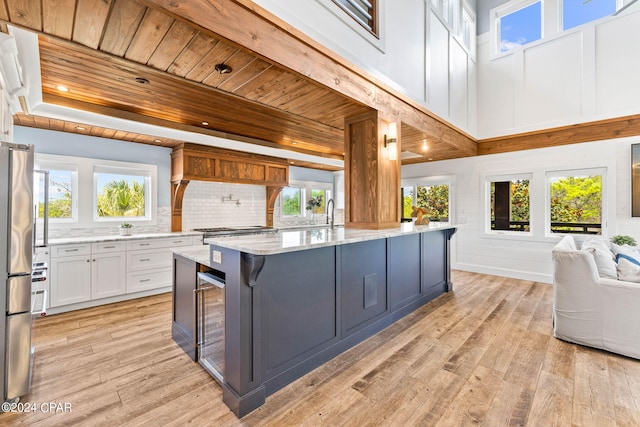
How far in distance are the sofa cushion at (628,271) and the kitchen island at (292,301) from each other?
205 cm

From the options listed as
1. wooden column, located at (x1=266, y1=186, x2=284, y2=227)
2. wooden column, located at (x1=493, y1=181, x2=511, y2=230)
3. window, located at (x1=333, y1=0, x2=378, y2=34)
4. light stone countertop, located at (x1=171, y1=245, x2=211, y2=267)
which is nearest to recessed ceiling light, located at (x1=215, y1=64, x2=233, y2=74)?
window, located at (x1=333, y1=0, x2=378, y2=34)

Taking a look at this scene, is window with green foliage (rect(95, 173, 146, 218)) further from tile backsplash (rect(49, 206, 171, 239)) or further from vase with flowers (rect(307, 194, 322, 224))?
vase with flowers (rect(307, 194, 322, 224))

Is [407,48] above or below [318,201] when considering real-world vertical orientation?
above

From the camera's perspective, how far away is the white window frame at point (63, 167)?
151 inches

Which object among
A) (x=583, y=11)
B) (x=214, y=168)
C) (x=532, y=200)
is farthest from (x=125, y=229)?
(x=583, y=11)

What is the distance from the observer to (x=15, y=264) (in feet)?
6.18

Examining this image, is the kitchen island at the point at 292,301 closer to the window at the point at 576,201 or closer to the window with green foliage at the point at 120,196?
the window with green foliage at the point at 120,196

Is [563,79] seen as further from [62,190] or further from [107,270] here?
[62,190]

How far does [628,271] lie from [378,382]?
258 centimetres

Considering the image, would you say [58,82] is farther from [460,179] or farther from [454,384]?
[460,179]

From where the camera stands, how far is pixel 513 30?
18.2 ft

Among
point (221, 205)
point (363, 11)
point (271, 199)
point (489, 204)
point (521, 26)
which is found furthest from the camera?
point (271, 199)

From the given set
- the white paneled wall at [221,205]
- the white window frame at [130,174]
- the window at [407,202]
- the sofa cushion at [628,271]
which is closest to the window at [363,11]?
the sofa cushion at [628,271]

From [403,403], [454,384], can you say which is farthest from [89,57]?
[454,384]
